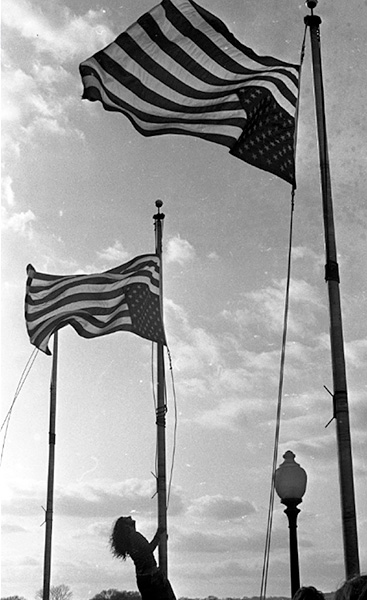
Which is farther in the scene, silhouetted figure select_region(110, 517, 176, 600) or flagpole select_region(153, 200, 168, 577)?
flagpole select_region(153, 200, 168, 577)

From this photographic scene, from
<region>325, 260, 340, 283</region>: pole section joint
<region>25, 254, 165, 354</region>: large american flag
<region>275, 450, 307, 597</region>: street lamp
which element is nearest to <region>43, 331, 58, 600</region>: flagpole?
<region>25, 254, 165, 354</region>: large american flag

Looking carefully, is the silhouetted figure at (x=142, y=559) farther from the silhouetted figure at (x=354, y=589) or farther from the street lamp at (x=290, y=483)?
the silhouetted figure at (x=354, y=589)

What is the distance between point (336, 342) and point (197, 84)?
3900 mm

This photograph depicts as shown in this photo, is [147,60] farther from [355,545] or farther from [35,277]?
[35,277]

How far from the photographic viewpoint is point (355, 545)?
939cm

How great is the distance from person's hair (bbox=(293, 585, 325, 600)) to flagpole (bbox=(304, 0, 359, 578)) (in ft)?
14.1

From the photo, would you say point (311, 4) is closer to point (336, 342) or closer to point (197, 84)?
point (197, 84)

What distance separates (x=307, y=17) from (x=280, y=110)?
1626mm

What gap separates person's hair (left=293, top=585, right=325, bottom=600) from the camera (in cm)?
455

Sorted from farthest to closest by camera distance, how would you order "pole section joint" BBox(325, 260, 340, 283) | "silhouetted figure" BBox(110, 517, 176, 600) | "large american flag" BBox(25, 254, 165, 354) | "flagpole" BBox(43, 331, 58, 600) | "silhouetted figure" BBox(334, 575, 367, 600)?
"flagpole" BBox(43, 331, 58, 600)
"large american flag" BBox(25, 254, 165, 354)
"pole section joint" BBox(325, 260, 340, 283)
"silhouetted figure" BBox(110, 517, 176, 600)
"silhouetted figure" BBox(334, 575, 367, 600)

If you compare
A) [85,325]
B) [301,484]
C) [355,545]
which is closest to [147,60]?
[301,484]

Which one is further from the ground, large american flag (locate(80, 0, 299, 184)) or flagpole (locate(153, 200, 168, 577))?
large american flag (locate(80, 0, 299, 184))

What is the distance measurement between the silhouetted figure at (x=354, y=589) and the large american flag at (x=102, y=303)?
44.7 ft

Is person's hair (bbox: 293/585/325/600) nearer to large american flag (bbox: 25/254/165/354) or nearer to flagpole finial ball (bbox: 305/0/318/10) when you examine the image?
flagpole finial ball (bbox: 305/0/318/10)
